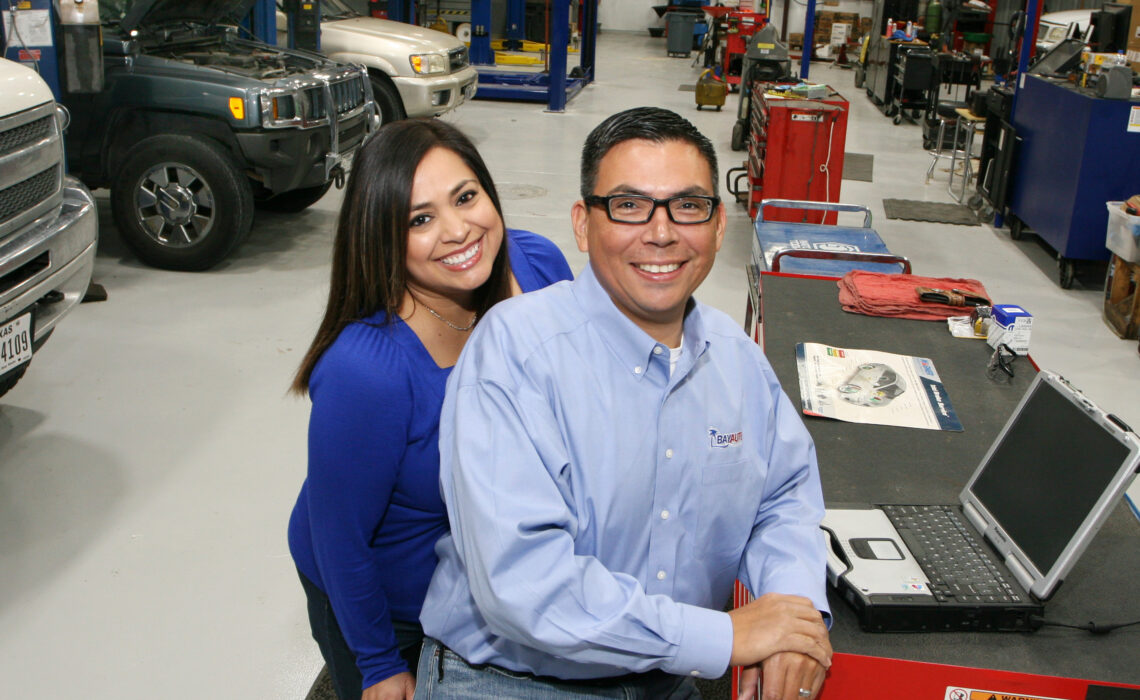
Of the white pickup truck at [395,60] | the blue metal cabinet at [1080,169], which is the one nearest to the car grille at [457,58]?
the white pickup truck at [395,60]

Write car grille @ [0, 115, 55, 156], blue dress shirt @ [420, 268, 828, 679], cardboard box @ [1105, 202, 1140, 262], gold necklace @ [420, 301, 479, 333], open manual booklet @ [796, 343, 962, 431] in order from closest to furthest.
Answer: blue dress shirt @ [420, 268, 828, 679] < gold necklace @ [420, 301, 479, 333] < open manual booklet @ [796, 343, 962, 431] < car grille @ [0, 115, 55, 156] < cardboard box @ [1105, 202, 1140, 262]

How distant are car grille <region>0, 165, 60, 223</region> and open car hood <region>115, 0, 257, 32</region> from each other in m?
2.51

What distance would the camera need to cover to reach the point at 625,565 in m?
1.64

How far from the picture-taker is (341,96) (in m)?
6.80

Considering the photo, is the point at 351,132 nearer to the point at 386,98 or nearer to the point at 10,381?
the point at 386,98

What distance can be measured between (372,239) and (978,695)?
Answer: 4.45 ft

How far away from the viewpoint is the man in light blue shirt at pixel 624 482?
58.2 inches

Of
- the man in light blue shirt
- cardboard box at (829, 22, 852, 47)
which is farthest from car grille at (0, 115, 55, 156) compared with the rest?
cardboard box at (829, 22, 852, 47)

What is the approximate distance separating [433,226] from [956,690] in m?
1.26

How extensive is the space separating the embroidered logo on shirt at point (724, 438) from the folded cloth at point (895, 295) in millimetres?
1845

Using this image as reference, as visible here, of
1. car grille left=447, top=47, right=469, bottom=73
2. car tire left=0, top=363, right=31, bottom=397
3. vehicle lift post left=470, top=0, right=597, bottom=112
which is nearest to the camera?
car tire left=0, top=363, right=31, bottom=397

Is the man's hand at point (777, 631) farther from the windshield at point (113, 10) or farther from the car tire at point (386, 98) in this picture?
the car tire at point (386, 98)

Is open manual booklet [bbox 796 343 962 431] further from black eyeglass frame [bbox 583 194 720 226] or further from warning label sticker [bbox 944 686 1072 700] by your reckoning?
black eyeglass frame [bbox 583 194 720 226]

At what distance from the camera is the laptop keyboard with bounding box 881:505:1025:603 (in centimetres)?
177
